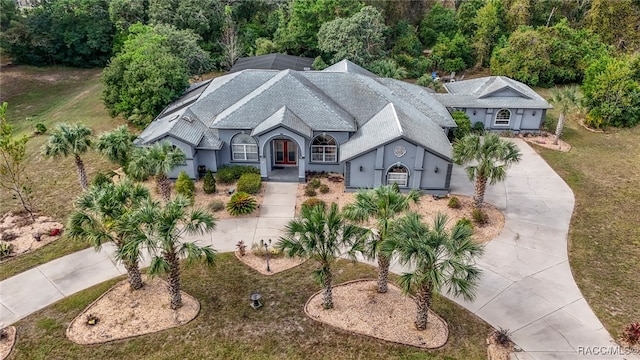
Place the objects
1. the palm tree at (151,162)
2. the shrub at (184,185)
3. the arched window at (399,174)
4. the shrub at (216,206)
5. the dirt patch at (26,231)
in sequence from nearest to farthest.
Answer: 1. the dirt patch at (26,231)
2. the palm tree at (151,162)
3. the shrub at (216,206)
4. the shrub at (184,185)
5. the arched window at (399,174)

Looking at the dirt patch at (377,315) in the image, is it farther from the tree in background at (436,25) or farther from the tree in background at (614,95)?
the tree in background at (436,25)

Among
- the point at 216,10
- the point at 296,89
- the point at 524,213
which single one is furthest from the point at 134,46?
the point at 524,213

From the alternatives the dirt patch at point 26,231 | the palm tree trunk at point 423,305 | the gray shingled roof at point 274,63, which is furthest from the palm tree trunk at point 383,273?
the gray shingled roof at point 274,63

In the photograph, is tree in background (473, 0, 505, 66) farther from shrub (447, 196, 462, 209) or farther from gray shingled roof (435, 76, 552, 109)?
shrub (447, 196, 462, 209)

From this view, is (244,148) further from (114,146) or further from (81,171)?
(81,171)

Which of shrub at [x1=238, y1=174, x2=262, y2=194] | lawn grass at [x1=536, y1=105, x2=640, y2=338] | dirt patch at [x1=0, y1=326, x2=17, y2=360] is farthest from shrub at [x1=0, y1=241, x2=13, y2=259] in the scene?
lawn grass at [x1=536, y1=105, x2=640, y2=338]
